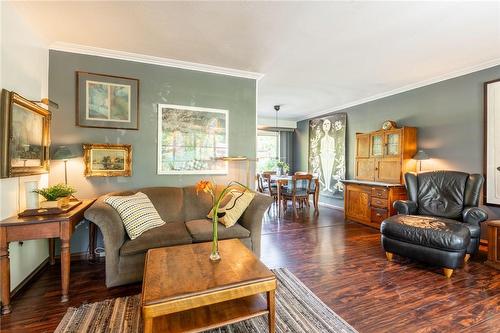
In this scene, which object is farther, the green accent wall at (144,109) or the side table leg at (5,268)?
the green accent wall at (144,109)

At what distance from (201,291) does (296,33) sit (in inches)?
99.7

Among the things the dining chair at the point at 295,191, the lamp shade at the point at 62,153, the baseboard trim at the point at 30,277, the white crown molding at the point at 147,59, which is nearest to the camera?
the baseboard trim at the point at 30,277

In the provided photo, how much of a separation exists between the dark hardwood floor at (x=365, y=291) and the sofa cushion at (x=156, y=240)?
1.26ft

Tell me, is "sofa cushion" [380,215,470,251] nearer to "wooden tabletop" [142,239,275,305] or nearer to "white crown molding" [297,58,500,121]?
"wooden tabletop" [142,239,275,305]

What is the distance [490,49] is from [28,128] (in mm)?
5176

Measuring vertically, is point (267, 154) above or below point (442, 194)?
above

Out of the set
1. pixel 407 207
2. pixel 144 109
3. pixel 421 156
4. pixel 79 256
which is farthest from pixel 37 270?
pixel 421 156

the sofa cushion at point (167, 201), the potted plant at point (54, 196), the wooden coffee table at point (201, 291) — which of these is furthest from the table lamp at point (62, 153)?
the wooden coffee table at point (201, 291)

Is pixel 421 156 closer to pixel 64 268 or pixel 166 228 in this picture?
pixel 166 228

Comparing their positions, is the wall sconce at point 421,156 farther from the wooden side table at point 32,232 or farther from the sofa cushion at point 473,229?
the wooden side table at point 32,232

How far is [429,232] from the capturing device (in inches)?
96.3

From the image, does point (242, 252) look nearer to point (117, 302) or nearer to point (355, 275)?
point (117, 302)

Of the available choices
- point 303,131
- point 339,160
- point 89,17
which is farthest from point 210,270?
point 303,131

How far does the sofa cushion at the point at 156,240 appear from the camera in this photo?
213 cm
